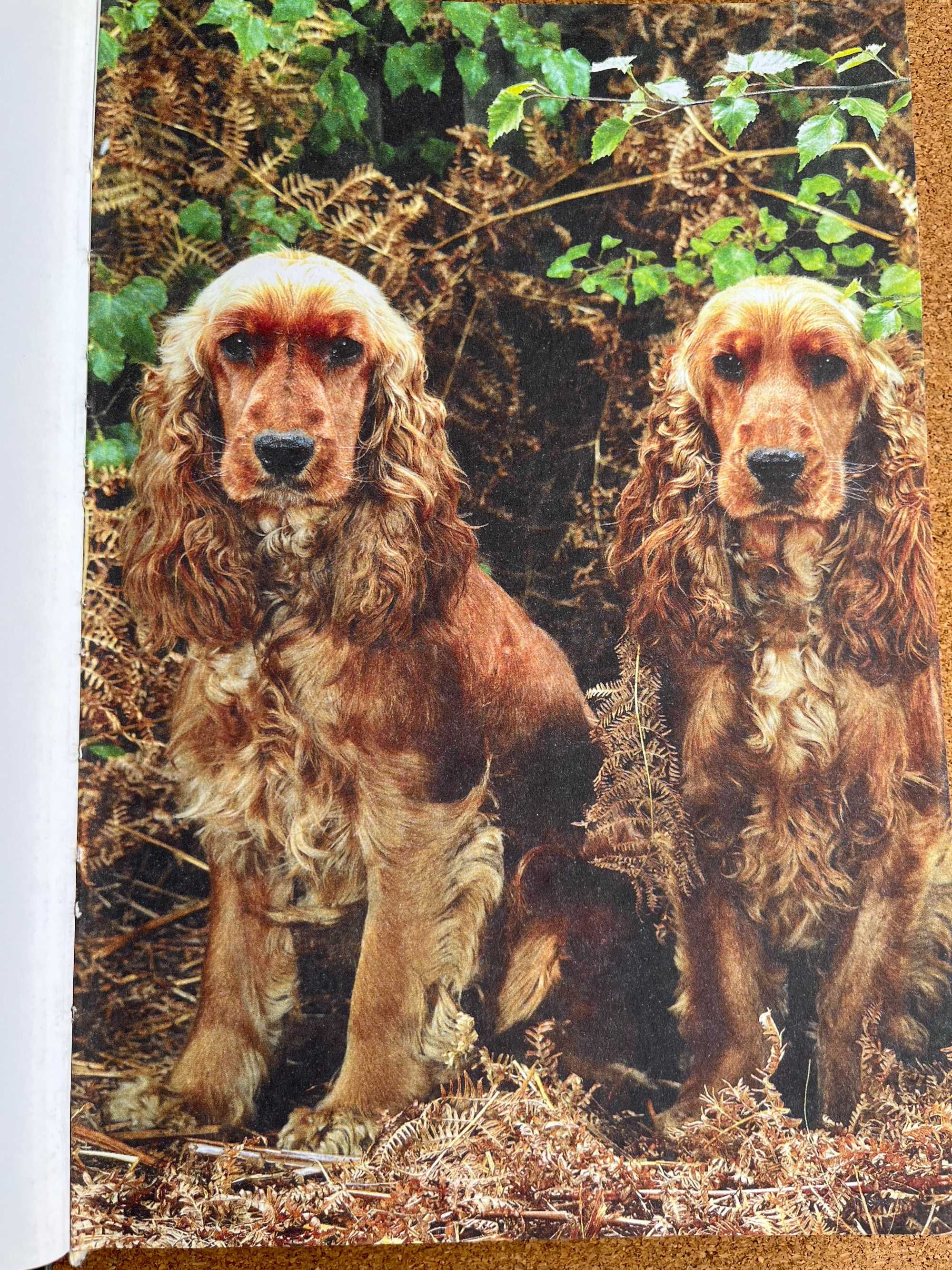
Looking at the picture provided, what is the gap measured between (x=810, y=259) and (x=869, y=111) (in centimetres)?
29

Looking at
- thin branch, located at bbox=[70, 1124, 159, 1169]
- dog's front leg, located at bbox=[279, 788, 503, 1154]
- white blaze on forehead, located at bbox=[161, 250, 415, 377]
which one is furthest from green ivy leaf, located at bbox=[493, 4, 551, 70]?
thin branch, located at bbox=[70, 1124, 159, 1169]

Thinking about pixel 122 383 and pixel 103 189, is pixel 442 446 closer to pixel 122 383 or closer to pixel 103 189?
pixel 122 383

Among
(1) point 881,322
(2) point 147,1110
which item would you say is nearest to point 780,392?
(1) point 881,322

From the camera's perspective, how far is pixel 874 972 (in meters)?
1.49

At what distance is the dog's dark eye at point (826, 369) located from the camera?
1.54m

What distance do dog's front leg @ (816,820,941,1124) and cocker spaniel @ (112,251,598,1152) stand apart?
0.47m

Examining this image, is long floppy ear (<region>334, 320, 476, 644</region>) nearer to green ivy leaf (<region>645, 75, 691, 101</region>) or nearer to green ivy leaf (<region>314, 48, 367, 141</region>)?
green ivy leaf (<region>314, 48, 367, 141</region>)

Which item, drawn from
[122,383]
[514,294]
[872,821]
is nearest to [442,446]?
[514,294]

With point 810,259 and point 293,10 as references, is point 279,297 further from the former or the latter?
point 810,259

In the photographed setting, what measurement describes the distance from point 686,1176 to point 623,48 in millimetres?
1884

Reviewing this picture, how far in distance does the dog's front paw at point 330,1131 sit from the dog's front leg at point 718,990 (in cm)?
46

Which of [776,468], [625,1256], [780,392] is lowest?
[625,1256]

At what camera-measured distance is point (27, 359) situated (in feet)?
4.83

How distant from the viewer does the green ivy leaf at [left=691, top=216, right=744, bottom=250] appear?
1.57 m
